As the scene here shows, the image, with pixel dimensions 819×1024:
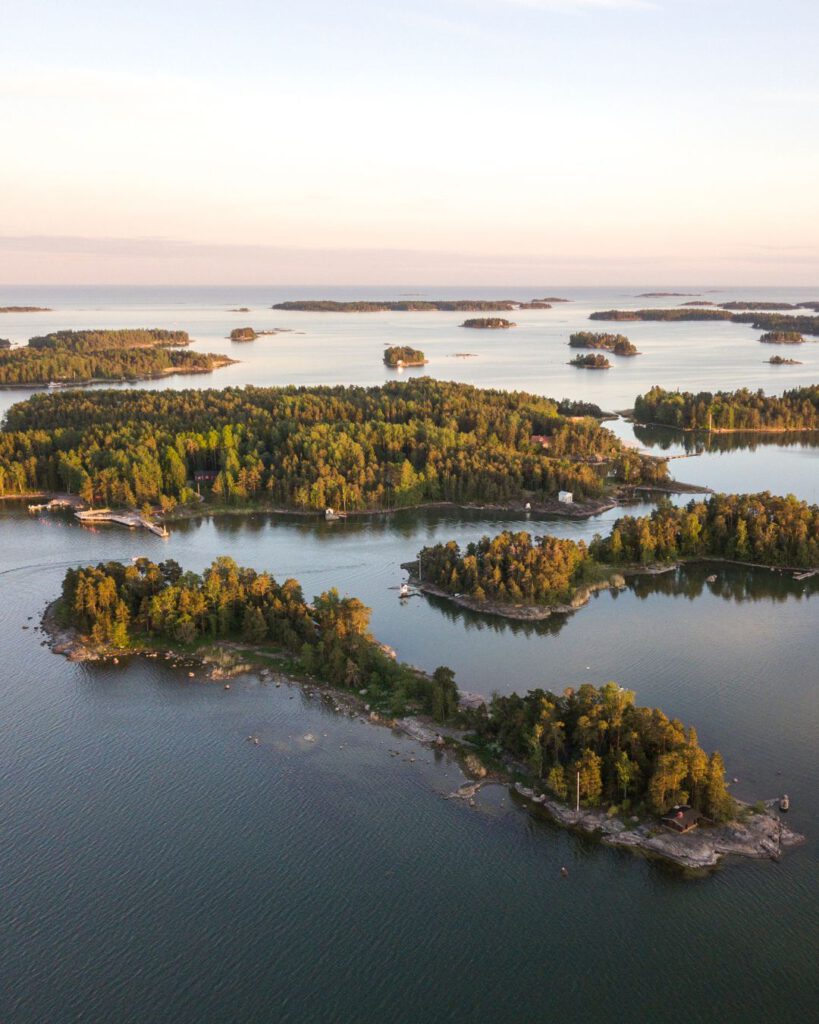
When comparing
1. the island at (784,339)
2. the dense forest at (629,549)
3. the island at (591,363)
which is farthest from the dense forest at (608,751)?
the island at (784,339)

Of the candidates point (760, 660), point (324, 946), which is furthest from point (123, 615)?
point (760, 660)

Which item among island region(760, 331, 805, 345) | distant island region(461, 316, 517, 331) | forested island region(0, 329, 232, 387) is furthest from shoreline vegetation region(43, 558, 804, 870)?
distant island region(461, 316, 517, 331)

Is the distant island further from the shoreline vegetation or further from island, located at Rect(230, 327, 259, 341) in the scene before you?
the shoreline vegetation

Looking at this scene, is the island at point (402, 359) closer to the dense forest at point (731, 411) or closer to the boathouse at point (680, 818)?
the dense forest at point (731, 411)

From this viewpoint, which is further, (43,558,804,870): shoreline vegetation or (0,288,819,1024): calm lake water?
(43,558,804,870): shoreline vegetation

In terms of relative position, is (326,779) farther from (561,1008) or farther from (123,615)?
(123,615)
